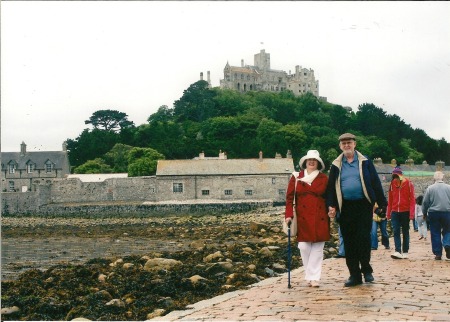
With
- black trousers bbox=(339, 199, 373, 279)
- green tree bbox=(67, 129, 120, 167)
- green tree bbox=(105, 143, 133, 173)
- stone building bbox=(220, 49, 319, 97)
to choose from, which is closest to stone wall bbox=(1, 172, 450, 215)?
green tree bbox=(105, 143, 133, 173)

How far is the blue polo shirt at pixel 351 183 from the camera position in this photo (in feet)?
25.6

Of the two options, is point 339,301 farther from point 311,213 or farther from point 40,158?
point 40,158

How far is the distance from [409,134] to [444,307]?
67.3 metres

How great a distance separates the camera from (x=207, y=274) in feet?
33.9

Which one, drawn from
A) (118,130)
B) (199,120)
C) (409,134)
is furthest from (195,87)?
(409,134)

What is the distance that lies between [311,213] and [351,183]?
69cm

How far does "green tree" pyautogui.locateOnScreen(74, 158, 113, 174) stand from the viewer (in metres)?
69.3

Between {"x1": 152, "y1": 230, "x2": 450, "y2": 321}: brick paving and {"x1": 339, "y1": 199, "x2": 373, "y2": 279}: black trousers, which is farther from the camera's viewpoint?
{"x1": 339, "y1": 199, "x2": 373, "y2": 279}: black trousers

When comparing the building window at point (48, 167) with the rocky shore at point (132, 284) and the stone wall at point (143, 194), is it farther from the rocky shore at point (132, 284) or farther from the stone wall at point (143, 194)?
the rocky shore at point (132, 284)

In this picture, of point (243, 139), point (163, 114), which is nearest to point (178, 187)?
point (243, 139)

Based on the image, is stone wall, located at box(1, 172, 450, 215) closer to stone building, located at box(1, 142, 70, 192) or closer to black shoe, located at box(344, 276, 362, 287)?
stone building, located at box(1, 142, 70, 192)

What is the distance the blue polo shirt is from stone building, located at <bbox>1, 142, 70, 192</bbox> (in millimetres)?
63085

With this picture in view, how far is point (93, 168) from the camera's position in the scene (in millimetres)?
69875

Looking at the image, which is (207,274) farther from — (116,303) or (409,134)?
(409,134)
